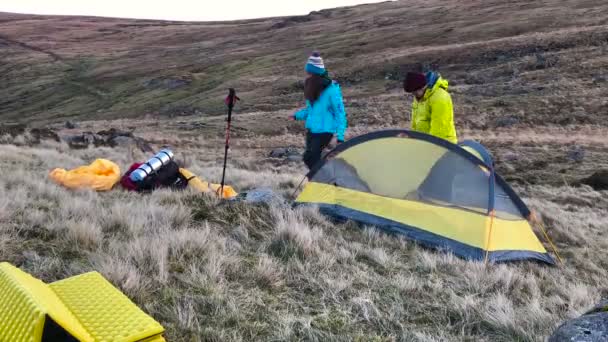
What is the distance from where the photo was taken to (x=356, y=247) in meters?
5.43

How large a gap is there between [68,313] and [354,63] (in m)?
44.9

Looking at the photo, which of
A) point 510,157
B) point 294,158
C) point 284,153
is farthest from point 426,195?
point 284,153

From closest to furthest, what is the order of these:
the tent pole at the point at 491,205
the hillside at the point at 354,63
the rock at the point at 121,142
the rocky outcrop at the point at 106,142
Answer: the tent pole at the point at 491,205, the rocky outcrop at the point at 106,142, the rock at the point at 121,142, the hillside at the point at 354,63

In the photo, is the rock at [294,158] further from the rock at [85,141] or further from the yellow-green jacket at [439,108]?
the yellow-green jacket at [439,108]

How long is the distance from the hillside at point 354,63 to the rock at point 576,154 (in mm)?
7250

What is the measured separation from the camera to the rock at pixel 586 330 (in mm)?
2631

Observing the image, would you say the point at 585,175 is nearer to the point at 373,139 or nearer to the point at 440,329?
the point at 373,139

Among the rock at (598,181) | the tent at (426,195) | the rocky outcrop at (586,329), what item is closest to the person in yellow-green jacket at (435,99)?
the tent at (426,195)

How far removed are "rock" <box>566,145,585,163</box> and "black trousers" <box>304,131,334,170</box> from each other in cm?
1196

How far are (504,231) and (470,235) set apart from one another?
43 centimetres

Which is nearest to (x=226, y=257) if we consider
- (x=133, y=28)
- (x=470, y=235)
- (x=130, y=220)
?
(x=130, y=220)

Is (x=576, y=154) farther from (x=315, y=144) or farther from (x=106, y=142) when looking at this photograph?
(x=106, y=142)

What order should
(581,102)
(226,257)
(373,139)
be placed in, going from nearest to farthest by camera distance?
(226,257)
(373,139)
(581,102)

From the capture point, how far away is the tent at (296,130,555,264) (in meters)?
6.12
